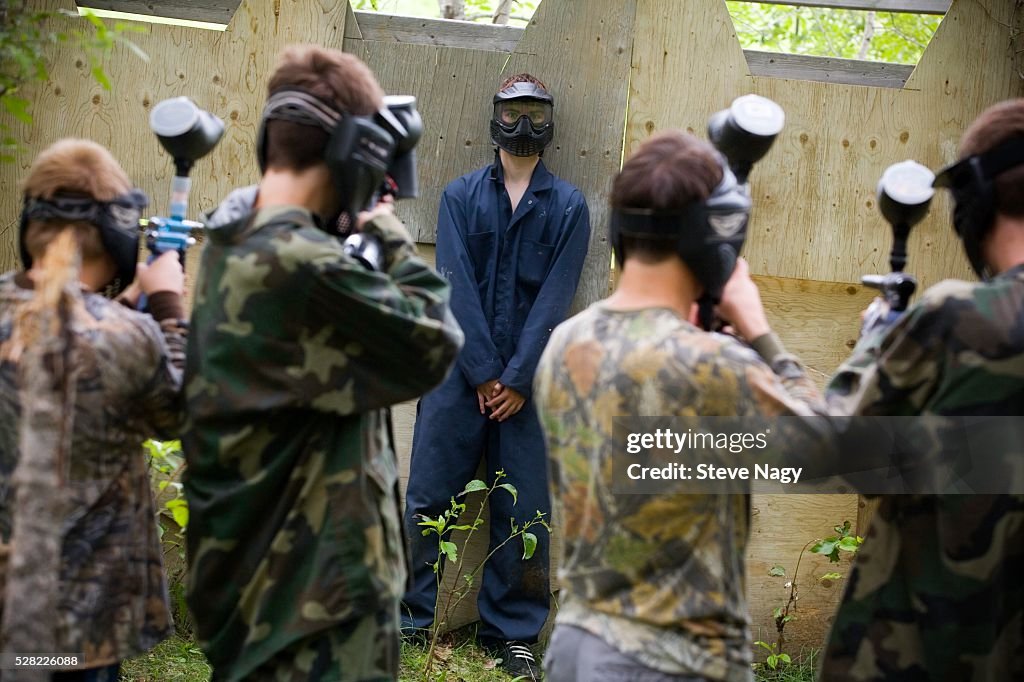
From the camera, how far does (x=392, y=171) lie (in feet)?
10.4

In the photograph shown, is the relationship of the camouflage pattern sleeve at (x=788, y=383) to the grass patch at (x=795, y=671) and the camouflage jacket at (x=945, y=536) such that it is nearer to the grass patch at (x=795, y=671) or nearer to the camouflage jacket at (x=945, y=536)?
the camouflage jacket at (x=945, y=536)

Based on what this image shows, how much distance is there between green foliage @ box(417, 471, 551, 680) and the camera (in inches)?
205

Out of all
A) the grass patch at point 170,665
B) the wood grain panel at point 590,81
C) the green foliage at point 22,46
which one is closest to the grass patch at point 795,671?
the wood grain panel at point 590,81

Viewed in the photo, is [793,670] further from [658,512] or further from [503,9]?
[503,9]

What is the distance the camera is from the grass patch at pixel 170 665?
505 centimetres

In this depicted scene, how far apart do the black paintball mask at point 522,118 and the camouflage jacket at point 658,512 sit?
3.28 meters

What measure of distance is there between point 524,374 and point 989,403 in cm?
329

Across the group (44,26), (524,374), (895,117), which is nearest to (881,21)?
(895,117)

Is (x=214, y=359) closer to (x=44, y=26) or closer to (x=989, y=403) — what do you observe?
(x=989, y=403)

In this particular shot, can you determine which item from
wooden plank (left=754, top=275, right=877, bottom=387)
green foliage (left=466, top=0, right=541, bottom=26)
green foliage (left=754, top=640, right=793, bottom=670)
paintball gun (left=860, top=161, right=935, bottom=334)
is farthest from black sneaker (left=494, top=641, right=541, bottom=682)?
green foliage (left=466, top=0, right=541, bottom=26)

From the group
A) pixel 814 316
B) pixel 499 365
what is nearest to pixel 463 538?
pixel 499 365

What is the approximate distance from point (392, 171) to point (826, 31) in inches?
485

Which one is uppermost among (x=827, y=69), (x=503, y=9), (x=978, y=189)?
(x=503, y=9)

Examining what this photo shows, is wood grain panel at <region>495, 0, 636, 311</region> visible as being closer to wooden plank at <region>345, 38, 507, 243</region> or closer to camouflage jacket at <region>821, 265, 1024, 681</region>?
wooden plank at <region>345, 38, 507, 243</region>
